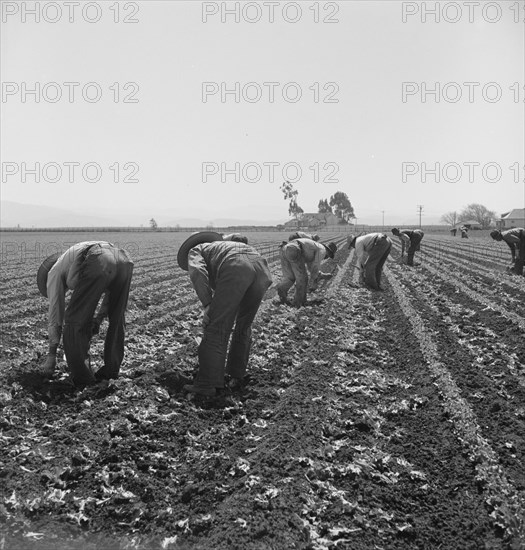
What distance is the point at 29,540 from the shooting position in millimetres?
3037

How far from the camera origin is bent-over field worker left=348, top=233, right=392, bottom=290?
13398 mm

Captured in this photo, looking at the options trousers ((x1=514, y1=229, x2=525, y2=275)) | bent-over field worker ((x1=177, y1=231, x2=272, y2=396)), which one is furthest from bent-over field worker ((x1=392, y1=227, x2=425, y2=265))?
bent-over field worker ((x1=177, y1=231, x2=272, y2=396))

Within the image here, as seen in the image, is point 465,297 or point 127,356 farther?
point 465,297

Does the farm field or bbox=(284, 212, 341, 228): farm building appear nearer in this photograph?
the farm field

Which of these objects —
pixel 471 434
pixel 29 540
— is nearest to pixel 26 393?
pixel 29 540

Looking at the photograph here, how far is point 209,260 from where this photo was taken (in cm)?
555

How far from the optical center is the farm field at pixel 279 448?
3174mm

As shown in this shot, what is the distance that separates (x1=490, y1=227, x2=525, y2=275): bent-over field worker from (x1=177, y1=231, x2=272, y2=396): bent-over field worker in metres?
13.0

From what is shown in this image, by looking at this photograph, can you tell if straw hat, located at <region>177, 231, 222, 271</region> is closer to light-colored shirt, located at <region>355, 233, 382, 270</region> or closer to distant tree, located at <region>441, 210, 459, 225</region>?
light-colored shirt, located at <region>355, 233, 382, 270</region>

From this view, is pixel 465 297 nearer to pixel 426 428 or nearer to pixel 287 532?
pixel 426 428

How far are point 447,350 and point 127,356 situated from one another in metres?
4.84

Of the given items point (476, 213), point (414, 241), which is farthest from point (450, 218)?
point (414, 241)

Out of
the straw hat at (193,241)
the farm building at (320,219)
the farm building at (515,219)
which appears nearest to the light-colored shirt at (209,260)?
the straw hat at (193,241)

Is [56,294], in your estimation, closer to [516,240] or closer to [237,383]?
[237,383]
